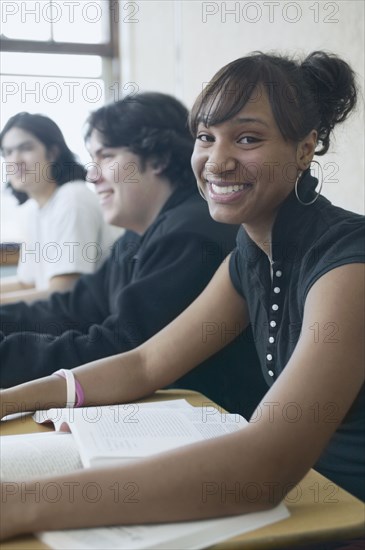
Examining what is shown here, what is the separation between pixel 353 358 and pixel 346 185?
94 cm

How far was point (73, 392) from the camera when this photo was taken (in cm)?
136

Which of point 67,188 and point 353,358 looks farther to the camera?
point 67,188

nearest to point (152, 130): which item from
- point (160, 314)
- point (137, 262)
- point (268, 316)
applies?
point (137, 262)

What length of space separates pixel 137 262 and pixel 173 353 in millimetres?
565

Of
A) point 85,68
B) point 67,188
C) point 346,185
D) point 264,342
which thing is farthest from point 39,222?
point 264,342

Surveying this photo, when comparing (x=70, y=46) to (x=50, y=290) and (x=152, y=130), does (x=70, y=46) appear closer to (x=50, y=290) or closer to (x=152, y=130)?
(x=50, y=290)

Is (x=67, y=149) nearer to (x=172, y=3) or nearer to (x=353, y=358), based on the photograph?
(x=172, y=3)

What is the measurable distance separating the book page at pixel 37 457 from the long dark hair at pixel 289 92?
1.99 ft

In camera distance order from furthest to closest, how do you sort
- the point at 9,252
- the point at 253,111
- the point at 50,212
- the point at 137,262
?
the point at 9,252, the point at 50,212, the point at 137,262, the point at 253,111

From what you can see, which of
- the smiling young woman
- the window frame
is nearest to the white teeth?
the smiling young woman

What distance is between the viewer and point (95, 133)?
213cm

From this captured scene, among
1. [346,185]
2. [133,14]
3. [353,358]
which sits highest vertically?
[133,14]

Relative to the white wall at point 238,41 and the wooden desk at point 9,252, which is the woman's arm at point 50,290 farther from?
the wooden desk at point 9,252

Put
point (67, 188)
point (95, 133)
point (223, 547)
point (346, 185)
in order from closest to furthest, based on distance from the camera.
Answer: point (223, 547), point (346, 185), point (95, 133), point (67, 188)
